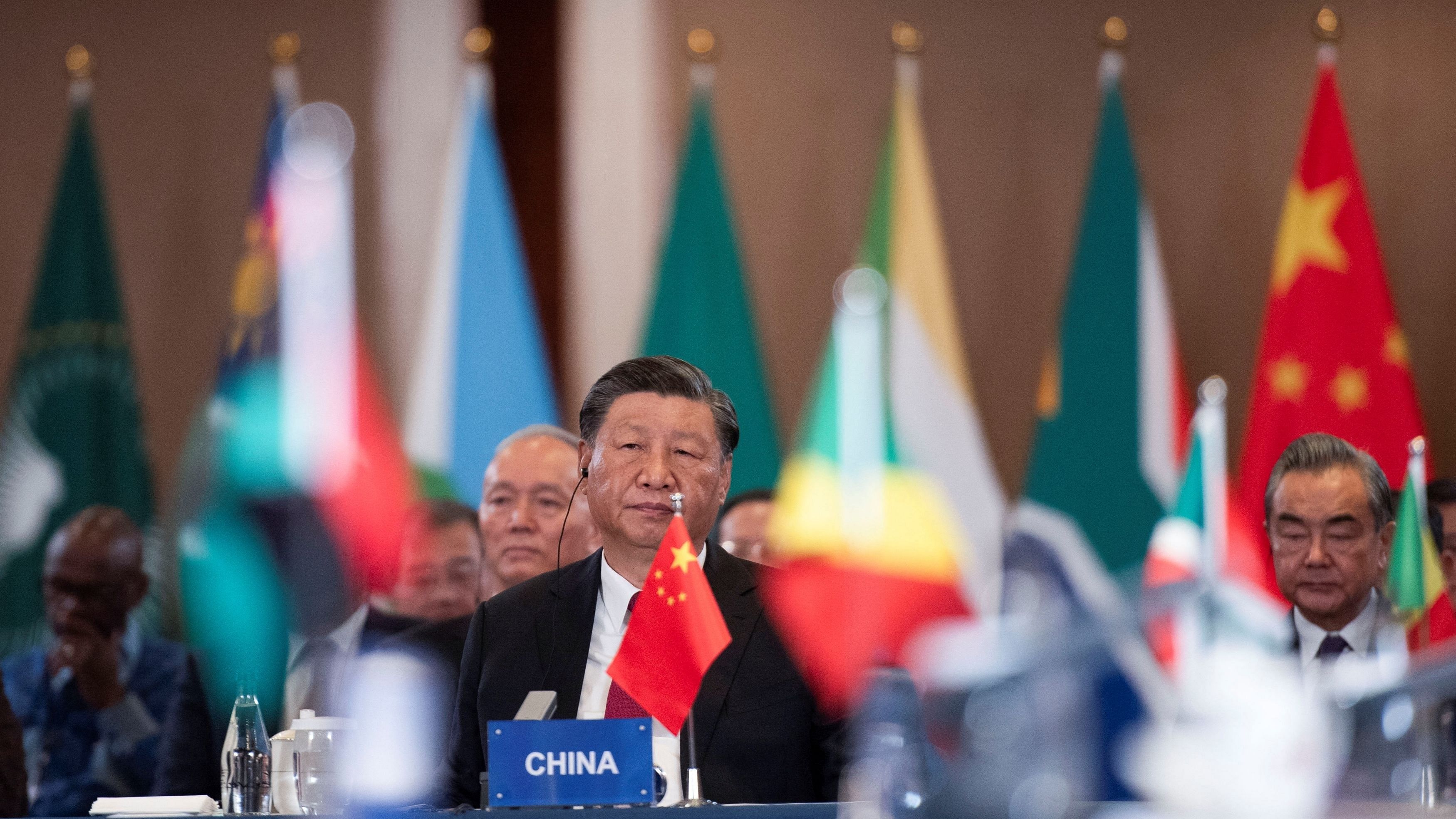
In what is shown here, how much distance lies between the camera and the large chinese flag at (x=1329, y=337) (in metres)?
5.31

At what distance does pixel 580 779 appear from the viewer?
2.19 metres

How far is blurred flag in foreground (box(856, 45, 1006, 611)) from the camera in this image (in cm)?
571

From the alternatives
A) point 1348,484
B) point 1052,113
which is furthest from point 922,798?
point 1052,113

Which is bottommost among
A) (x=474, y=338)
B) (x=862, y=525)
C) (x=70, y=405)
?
(x=862, y=525)

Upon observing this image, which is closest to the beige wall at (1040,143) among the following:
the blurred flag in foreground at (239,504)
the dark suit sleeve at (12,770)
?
the blurred flag in foreground at (239,504)

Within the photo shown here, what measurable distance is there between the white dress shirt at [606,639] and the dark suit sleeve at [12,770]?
3.59 ft

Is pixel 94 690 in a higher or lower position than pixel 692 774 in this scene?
higher

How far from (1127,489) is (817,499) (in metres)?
1.09

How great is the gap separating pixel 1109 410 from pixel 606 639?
3225mm

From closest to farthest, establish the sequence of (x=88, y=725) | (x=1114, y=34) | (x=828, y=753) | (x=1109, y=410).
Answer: (x=828, y=753) < (x=88, y=725) < (x=1109, y=410) < (x=1114, y=34)

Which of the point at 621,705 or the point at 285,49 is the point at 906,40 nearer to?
the point at 285,49

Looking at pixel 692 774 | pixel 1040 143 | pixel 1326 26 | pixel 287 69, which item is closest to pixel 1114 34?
pixel 1040 143

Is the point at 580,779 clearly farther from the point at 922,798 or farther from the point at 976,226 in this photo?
the point at 976,226

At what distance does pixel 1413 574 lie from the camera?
3.59 meters
